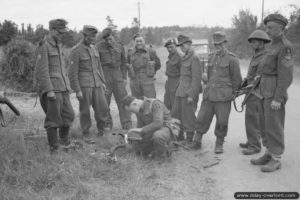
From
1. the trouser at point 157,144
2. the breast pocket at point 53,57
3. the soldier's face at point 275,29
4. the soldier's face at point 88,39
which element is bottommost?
the trouser at point 157,144

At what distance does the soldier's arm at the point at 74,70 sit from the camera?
623 cm

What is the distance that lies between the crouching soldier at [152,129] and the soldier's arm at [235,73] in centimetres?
126

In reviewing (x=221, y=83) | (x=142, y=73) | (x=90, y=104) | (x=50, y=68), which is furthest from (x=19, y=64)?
(x=221, y=83)

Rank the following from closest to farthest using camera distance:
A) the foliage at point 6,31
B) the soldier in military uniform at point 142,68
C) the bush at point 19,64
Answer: the soldier in military uniform at point 142,68
the bush at point 19,64
the foliage at point 6,31

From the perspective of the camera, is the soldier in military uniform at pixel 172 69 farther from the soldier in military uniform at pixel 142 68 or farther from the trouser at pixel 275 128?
the trouser at pixel 275 128

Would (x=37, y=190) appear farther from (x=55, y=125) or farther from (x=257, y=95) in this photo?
(x=257, y=95)

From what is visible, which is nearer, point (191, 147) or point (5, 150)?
point (5, 150)

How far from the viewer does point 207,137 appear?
7.04 metres

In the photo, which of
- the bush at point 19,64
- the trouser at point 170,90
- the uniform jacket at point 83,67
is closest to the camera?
the uniform jacket at point 83,67

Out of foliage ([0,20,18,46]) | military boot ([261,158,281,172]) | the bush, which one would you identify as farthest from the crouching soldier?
foliage ([0,20,18,46])

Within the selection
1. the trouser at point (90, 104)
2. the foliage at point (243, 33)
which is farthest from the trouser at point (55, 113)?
the foliage at point (243, 33)

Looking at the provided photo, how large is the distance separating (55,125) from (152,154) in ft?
5.02

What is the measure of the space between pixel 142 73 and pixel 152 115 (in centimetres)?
188

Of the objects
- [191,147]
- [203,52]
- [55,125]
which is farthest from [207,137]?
[203,52]
